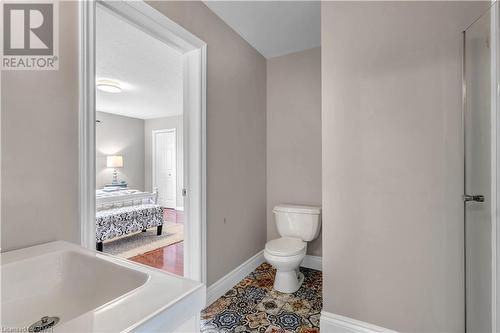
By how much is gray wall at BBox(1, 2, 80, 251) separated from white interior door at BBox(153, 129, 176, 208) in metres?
5.71

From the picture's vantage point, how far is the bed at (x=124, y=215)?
339cm

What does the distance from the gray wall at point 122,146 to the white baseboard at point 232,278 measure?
4.97 m

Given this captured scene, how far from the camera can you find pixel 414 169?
58.0 inches

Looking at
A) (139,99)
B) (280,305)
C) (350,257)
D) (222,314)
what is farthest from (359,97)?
(139,99)

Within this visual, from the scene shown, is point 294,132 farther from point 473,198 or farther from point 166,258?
point 166,258

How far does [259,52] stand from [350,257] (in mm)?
2322

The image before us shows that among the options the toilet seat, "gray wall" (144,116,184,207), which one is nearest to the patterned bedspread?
the toilet seat

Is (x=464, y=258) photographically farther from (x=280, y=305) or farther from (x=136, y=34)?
(x=136, y=34)

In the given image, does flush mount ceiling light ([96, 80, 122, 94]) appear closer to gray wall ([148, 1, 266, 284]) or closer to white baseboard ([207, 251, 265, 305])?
gray wall ([148, 1, 266, 284])

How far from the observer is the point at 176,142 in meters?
6.64

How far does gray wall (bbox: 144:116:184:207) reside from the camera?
21.6 ft

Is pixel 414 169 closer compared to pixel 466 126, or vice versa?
pixel 466 126

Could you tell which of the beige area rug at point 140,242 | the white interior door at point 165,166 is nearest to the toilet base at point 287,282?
the beige area rug at point 140,242

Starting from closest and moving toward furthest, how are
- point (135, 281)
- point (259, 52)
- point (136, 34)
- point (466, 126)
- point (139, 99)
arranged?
1. point (135, 281)
2. point (466, 126)
3. point (136, 34)
4. point (259, 52)
5. point (139, 99)
